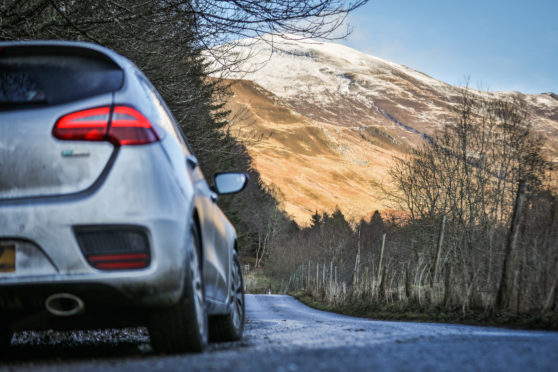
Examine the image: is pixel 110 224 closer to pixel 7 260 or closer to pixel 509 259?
pixel 7 260

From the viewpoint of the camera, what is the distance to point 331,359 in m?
2.88

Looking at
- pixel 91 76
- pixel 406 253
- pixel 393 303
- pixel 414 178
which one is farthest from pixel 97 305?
pixel 414 178

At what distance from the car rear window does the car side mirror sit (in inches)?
69.0

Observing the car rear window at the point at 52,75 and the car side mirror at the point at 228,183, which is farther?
the car side mirror at the point at 228,183

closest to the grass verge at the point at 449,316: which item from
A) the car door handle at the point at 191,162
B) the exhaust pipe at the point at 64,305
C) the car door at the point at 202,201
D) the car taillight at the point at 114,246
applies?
the car door at the point at 202,201

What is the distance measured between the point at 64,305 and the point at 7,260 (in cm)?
37

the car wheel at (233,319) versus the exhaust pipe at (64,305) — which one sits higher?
the exhaust pipe at (64,305)

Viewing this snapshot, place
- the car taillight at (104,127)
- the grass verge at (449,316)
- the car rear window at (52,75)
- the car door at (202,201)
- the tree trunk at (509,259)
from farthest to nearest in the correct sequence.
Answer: the tree trunk at (509,259) → the grass verge at (449,316) → the car door at (202,201) → the car rear window at (52,75) → the car taillight at (104,127)

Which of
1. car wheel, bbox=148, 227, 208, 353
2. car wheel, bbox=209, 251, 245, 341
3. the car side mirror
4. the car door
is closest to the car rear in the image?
car wheel, bbox=148, 227, 208, 353

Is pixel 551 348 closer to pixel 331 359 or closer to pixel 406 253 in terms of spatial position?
pixel 331 359

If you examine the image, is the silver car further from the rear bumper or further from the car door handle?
the car door handle

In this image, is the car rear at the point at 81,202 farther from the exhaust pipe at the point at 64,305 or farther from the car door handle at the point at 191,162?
the car door handle at the point at 191,162

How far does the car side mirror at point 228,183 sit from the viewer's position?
5.01m

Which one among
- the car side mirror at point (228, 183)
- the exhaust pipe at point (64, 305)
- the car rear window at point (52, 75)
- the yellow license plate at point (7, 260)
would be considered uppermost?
the car rear window at point (52, 75)
